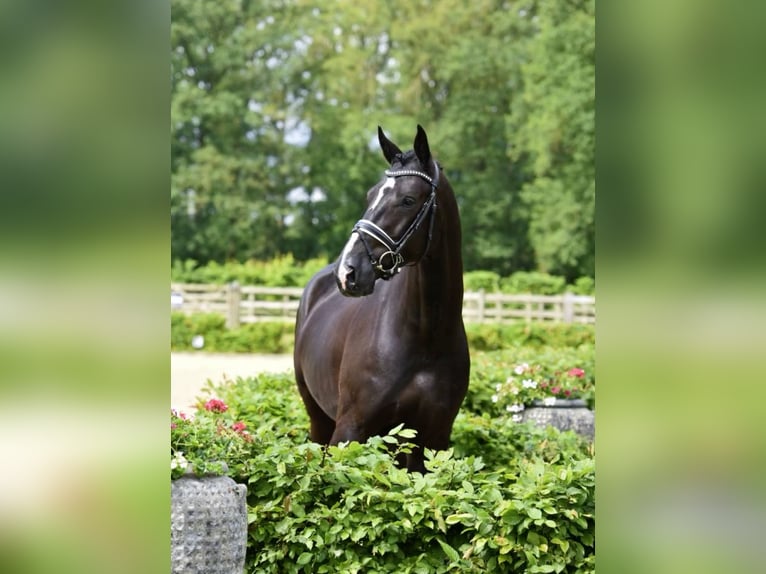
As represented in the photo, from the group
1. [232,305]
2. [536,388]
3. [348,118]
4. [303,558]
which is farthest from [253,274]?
[303,558]

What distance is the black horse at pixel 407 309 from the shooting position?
14.2 feet

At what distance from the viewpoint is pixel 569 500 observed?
3.43m

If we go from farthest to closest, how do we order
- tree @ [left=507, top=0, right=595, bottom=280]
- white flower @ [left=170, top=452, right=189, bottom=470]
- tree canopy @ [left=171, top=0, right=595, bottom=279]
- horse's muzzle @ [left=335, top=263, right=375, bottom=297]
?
tree canopy @ [left=171, top=0, right=595, bottom=279] < tree @ [left=507, top=0, right=595, bottom=280] < horse's muzzle @ [left=335, top=263, right=375, bottom=297] < white flower @ [left=170, top=452, right=189, bottom=470]

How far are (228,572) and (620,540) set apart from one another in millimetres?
1675

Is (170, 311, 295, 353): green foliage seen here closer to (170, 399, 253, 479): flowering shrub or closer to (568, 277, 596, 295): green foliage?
(568, 277, 596, 295): green foliage

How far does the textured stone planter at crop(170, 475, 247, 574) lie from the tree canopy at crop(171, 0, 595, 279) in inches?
1003

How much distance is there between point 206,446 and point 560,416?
4212 mm

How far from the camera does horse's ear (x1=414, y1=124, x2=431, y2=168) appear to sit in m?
4.39

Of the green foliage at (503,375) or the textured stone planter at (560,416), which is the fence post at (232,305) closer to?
the green foliage at (503,375)

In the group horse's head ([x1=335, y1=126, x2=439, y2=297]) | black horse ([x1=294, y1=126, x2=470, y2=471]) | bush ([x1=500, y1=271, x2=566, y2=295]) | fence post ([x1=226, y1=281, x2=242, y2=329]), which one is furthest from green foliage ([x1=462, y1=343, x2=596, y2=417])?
bush ([x1=500, y1=271, x2=566, y2=295])

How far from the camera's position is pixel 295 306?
21625 millimetres

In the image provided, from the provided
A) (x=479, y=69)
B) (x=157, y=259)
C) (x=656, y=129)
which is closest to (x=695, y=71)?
(x=656, y=129)

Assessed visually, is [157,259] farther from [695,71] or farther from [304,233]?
[304,233]

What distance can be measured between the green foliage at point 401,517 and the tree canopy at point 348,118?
2475cm
